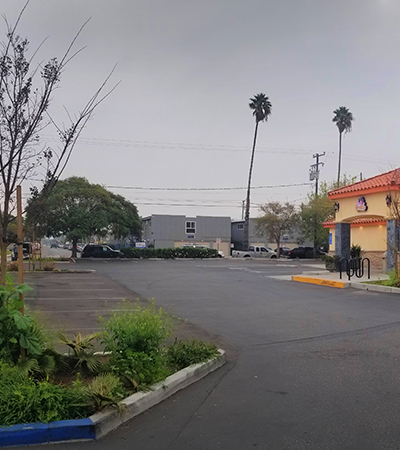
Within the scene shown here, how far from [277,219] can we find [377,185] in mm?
33269

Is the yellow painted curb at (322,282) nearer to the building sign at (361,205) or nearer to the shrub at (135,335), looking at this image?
the building sign at (361,205)

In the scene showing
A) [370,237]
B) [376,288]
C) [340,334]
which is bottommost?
[340,334]

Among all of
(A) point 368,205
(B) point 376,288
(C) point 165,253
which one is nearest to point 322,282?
(B) point 376,288

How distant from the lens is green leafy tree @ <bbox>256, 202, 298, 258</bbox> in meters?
55.0

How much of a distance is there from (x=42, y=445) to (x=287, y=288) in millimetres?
14468

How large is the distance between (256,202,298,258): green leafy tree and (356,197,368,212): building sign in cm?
3124

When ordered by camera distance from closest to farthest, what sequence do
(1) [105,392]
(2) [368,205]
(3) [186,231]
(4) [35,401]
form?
(4) [35,401] < (1) [105,392] < (2) [368,205] < (3) [186,231]

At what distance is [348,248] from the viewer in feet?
83.7

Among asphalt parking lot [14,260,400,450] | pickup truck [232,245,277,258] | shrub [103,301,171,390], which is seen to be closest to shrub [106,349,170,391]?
shrub [103,301,171,390]

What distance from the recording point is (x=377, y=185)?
71.1 ft

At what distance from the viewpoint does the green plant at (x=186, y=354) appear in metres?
6.17

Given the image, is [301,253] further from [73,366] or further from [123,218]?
[73,366]

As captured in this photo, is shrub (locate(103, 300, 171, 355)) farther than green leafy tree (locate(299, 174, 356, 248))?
No

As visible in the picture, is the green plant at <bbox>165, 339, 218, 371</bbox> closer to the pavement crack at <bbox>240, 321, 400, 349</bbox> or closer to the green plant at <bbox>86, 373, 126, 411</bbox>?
the green plant at <bbox>86, 373, 126, 411</bbox>
